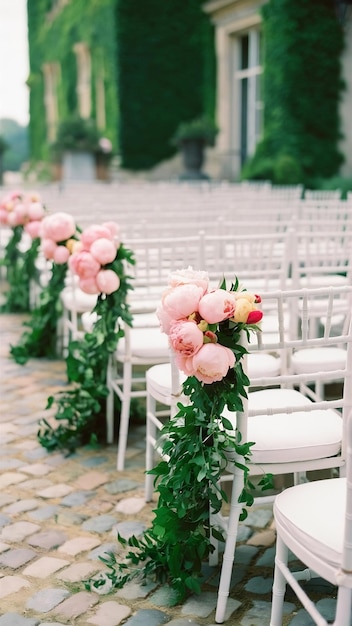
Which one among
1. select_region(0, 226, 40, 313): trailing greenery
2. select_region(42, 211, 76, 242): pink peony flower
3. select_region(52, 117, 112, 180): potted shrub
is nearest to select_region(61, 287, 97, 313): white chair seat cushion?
select_region(42, 211, 76, 242): pink peony flower

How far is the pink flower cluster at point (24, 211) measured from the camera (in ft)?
18.7

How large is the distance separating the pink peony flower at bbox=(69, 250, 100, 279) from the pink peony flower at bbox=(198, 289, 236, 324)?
1321 millimetres

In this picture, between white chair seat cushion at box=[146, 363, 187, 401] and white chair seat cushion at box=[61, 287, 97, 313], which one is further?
white chair seat cushion at box=[61, 287, 97, 313]

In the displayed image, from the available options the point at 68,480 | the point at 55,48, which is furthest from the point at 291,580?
the point at 55,48

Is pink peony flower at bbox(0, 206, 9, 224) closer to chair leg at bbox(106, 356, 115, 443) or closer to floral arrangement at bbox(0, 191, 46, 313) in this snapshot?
floral arrangement at bbox(0, 191, 46, 313)

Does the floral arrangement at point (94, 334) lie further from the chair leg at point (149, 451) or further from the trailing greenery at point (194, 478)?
the trailing greenery at point (194, 478)

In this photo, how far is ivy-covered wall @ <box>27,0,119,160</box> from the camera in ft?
58.4

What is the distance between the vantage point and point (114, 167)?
17766 millimetres

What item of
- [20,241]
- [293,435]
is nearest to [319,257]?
[293,435]

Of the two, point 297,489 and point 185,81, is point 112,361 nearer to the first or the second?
point 297,489

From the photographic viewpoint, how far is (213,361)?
2.21 meters

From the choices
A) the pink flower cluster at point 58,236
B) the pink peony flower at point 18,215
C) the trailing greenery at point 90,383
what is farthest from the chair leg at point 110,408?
the pink peony flower at point 18,215

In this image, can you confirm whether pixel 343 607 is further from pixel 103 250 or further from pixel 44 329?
pixel 44 329

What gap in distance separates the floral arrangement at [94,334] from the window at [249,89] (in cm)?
1225
